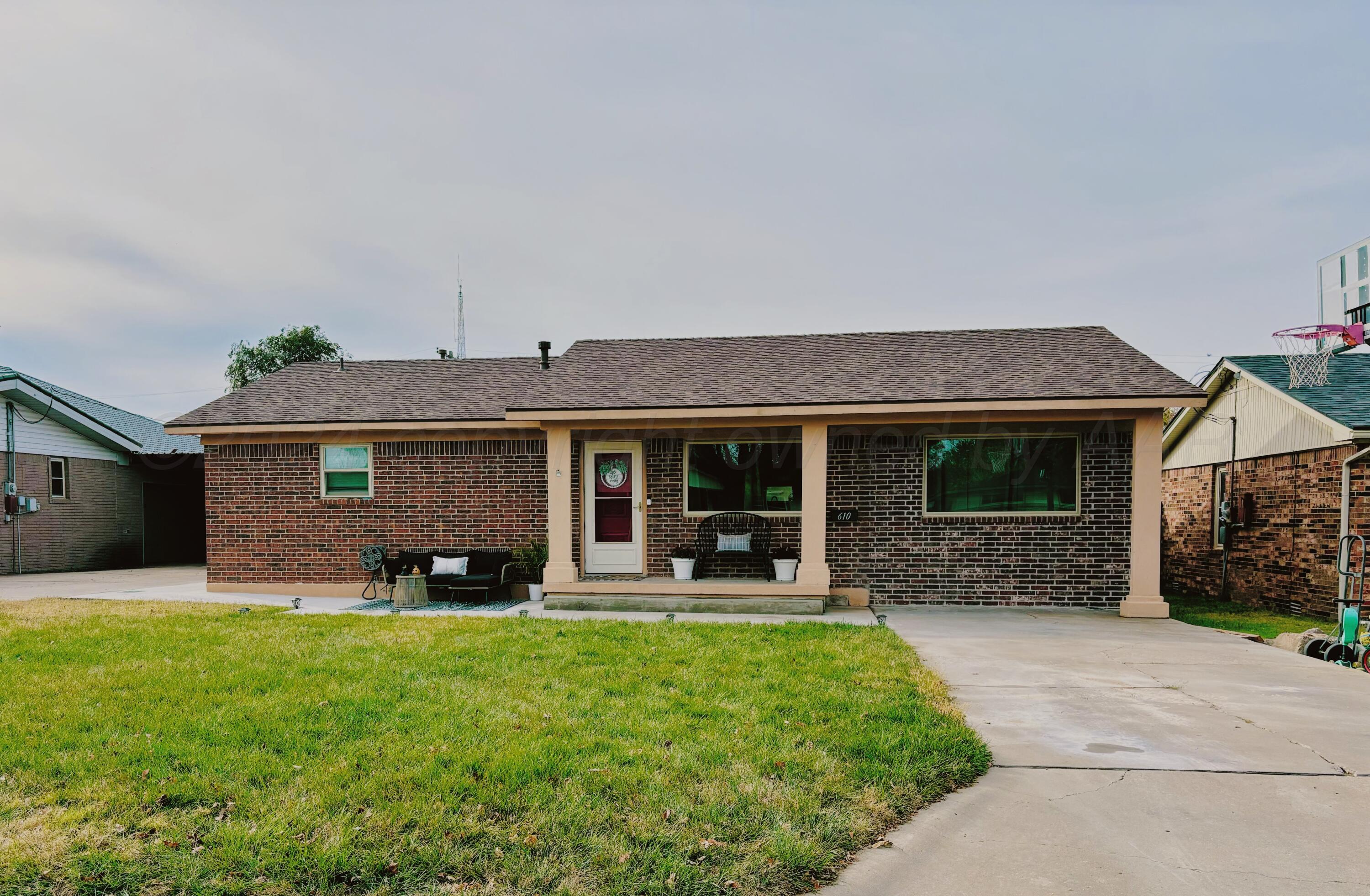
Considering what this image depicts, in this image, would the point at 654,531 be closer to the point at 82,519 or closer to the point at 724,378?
the point at 724,378

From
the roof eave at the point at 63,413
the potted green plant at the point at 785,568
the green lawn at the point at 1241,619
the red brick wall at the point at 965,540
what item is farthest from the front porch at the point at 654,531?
the roof eave at the point at 63,413

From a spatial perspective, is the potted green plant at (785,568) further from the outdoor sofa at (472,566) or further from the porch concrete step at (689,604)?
the outdoor sofa at (472,566)

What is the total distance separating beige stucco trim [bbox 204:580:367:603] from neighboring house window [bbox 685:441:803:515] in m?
5.26

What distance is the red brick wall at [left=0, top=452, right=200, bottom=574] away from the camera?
16.4m

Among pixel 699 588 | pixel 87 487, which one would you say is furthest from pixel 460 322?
pixel 699 588

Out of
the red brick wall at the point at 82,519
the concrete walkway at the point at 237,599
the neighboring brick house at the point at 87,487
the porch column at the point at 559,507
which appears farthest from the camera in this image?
the red brick wall at the point at 82,519

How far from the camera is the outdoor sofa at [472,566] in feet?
36.1

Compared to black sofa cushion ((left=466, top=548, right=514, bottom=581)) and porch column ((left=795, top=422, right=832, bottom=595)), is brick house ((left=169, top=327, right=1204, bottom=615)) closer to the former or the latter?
porch column ((left=795, top=422, right=832, bottom=595))

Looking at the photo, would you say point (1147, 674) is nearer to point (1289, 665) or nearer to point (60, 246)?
point (1289, 665)

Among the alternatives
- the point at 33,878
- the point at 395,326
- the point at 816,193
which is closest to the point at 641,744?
the point at 33,878

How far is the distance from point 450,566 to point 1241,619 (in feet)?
36.2

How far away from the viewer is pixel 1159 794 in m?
3.74

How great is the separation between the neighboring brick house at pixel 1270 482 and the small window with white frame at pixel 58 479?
22.6 metres

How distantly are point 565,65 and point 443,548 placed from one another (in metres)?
7.25
